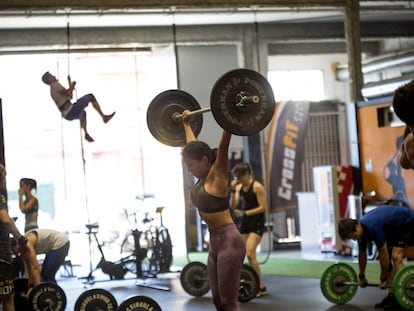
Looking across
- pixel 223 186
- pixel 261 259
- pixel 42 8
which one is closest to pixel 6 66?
pixel 42 8

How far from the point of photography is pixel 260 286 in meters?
7.14

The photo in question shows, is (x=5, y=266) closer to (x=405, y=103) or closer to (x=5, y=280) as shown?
(x=5, y=280)

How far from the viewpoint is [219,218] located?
159 inches

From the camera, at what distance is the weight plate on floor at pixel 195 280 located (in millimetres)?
7238

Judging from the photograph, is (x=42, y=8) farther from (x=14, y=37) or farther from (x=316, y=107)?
(x=316, y=107)

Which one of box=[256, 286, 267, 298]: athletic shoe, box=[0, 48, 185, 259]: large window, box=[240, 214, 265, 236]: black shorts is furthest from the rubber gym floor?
box=[0, 48, 185, 259]: large window

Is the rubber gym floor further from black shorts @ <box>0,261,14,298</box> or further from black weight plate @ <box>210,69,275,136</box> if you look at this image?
black weight plate @ <box>210,69,275,136</box>

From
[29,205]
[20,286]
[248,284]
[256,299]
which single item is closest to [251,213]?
[248,284]

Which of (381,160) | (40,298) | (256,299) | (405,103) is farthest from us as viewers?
(381,160)

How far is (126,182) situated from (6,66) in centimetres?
367

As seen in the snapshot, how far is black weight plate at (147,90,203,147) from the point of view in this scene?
4.74 m

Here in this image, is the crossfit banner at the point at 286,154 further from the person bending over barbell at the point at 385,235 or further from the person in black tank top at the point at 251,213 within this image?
the person bending over barbell at the point at 385,235

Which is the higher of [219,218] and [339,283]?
[219,218]

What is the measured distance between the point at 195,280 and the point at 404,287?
2.24 metres
